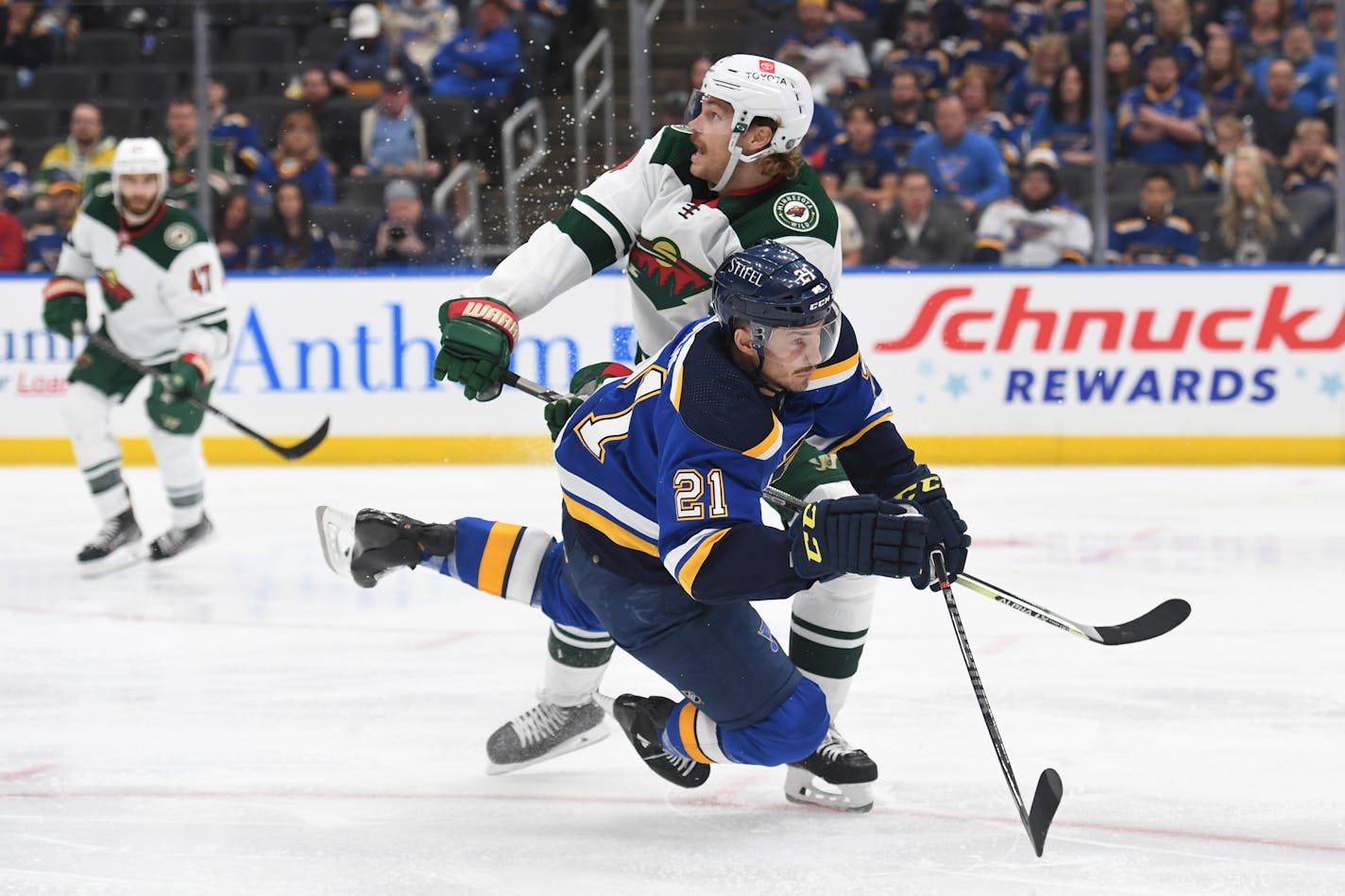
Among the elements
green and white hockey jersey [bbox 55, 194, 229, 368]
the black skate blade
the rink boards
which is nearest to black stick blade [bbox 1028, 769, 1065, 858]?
the black skate blade

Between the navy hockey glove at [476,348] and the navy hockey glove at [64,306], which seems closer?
the navy hockey glove at [476,348]

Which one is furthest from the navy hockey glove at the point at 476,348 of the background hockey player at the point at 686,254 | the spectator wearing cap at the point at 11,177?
the spectator wearing cap at the point at 11,177

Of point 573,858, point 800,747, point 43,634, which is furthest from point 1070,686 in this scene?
point 43,634

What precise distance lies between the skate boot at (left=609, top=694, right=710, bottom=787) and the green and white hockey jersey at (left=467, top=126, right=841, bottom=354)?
656 mm

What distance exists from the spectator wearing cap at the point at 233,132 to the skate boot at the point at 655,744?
576 cm

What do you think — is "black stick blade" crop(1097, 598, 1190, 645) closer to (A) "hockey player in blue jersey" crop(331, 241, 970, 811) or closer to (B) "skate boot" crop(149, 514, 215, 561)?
(A) "hockey player in blue jersey" crop(331, 241, 970, 811)

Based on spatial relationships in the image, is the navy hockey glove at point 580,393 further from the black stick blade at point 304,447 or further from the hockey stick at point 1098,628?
the black stick blade at point 304,447

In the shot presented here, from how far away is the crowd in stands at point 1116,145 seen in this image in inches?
288

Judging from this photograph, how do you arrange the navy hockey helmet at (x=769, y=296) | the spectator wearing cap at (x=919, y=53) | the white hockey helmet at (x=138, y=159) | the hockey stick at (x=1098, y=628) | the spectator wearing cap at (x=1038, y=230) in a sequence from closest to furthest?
1. the navy hockey helmet at (x=769, y=296)
2. the hockey stick at (x=1098, y=628)
3. the white hockey helmet at (x=138, y=159)
4. the spectator wearing cap at (x=1038, y=230)
5. the spectator wearing cap at (x=919, y=53)

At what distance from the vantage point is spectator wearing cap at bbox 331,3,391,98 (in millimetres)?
8219

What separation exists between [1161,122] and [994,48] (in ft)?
2.69

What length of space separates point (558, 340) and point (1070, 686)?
4257mm

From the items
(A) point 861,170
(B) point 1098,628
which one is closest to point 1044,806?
(B) point 1098,628

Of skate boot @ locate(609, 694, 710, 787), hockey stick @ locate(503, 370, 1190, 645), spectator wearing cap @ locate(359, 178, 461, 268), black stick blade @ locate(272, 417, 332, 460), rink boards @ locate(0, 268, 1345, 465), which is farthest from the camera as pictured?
spectator wearing cap @ locate(359, 178, 461, 268)
